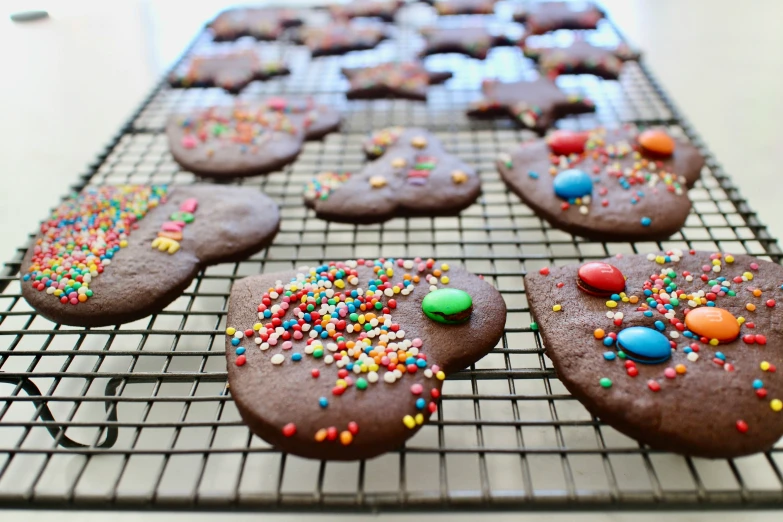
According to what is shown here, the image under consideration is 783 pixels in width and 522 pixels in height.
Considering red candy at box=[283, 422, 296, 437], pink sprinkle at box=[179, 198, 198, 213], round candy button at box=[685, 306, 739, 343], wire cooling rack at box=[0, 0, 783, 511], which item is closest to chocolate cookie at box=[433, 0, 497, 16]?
wire cooling rack at box=[0, 0, 783, 511]

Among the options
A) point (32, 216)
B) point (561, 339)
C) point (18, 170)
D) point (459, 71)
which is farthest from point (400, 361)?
point (459, 71)

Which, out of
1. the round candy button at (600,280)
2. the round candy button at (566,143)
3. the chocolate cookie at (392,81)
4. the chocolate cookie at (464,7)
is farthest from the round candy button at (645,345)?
the chocolate cookie at (464,7)

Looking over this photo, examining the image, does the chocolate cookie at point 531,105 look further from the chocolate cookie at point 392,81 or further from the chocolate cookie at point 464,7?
the chocolate cookie at point 464,7

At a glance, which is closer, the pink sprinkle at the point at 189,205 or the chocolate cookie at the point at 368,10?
the pink sprinkle at the point at 189,205

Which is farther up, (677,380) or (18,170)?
(677,380)

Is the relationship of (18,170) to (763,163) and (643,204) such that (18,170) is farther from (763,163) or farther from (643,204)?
(763,163)

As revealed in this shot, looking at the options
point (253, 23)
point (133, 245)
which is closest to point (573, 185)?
point (133, 245)

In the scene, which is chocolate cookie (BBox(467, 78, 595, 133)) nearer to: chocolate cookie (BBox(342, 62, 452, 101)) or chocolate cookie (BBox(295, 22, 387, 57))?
A: chocolate cookie (BBox(342, 62, 452, 101))
